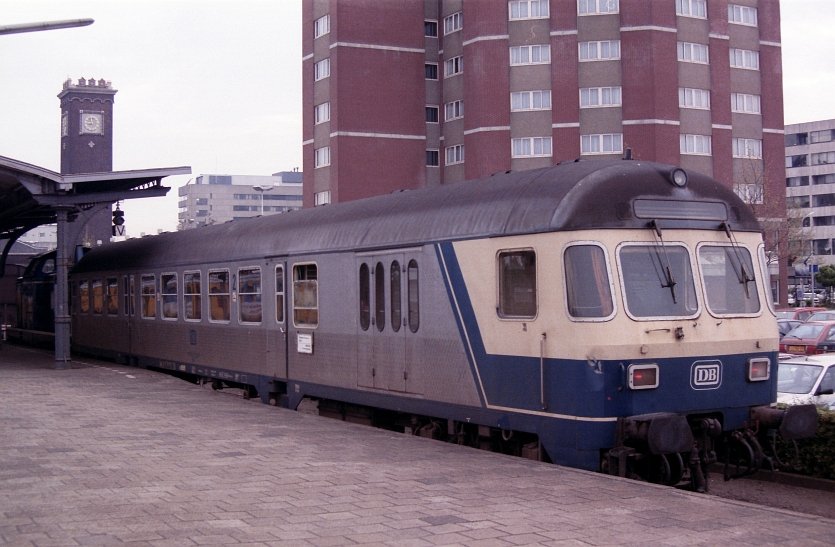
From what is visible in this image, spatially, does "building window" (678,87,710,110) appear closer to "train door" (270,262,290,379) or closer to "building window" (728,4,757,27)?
"building window" (728,4,757,27)

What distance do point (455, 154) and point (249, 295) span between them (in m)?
43.5

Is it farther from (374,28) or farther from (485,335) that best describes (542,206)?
(374,28)

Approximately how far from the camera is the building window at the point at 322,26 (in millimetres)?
58188

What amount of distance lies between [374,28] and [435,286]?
159 feet

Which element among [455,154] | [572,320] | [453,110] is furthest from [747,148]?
[572,320]

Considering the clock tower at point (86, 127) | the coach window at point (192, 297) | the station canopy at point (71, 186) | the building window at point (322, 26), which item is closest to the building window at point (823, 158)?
the building window at point (322, 26)

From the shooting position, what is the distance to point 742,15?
59844mm

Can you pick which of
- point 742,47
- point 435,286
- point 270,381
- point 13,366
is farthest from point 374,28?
point 435,286

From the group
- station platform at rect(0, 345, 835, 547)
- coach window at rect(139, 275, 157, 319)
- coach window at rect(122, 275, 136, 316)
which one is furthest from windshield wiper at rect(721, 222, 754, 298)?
coach window at rect(122, 275, 136, 316)

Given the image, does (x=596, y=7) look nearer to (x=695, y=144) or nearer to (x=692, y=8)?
(x=692, y=8)

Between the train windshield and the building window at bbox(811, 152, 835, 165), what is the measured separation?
9892cm

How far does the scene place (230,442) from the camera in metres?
11.6

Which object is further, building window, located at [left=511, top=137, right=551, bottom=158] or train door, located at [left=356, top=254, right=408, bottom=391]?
building window, located at [left=511, top=137, right=551, bottom=158]

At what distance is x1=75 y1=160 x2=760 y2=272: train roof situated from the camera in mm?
9908
